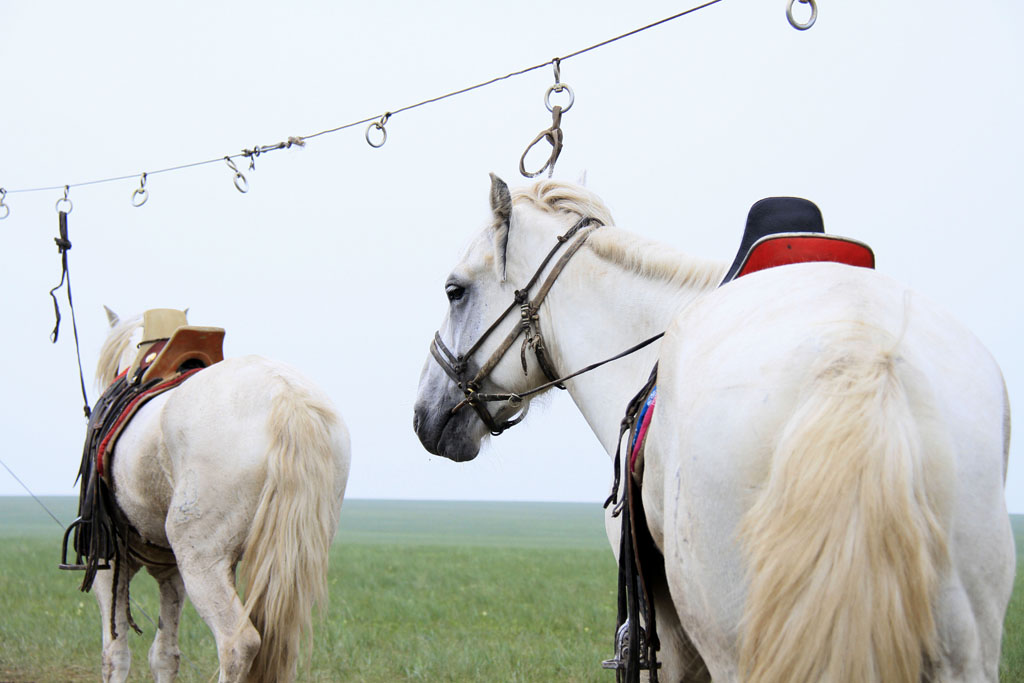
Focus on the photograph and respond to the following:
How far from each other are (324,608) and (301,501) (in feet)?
1.86

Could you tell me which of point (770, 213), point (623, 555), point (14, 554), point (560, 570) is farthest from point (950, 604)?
point (14, 554)

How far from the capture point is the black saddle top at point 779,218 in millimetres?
2340

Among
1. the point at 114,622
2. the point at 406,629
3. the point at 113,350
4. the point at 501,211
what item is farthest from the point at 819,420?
the point at 406,629

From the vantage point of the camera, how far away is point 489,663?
5.91 m

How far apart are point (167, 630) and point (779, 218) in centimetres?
423

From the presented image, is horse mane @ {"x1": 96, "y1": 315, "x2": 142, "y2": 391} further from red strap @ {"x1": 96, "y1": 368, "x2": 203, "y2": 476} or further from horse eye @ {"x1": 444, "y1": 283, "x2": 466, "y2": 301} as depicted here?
horse eye @ {"x1": 444, "y1": 283, "x2": 466, "y2": 301}

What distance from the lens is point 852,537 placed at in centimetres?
136

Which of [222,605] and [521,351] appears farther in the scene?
[222,605]

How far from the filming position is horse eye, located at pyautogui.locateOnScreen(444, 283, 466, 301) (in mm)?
2992

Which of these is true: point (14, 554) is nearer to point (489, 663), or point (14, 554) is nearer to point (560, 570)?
point (560, 570)

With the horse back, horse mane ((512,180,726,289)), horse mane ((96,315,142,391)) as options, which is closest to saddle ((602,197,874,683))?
horse mane ((512,180,726,289))

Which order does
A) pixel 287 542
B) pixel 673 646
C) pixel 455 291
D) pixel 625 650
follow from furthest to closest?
pixel 287 542, pixel 455 291, pixel 625 650, pixel 673 646

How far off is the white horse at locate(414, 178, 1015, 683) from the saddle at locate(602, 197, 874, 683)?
0.62 ft

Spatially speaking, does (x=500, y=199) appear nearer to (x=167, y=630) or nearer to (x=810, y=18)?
(x=810, y=18)
